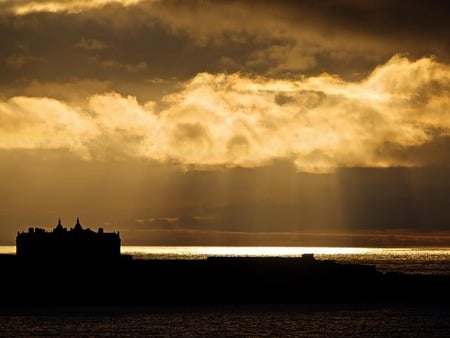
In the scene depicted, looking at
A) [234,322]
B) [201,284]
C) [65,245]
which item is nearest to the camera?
[234,322]

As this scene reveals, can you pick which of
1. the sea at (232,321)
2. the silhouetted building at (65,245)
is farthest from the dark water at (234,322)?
the silhouetted building at (65,245)

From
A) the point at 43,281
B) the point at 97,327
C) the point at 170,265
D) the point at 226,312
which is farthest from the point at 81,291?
the point at 97,327

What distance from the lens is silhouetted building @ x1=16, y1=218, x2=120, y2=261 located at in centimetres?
12962

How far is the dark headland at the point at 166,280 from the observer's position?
121000 millimetres

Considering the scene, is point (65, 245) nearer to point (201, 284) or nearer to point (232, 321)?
point (201, 284)

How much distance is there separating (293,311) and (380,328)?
58.2 feet

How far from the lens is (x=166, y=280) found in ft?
416

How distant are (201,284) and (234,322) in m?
29.3

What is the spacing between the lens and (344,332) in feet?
291

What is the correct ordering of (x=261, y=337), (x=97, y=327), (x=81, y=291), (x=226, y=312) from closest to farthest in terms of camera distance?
(x=261, y=337) < (x=97, y=327) < (x=226, y=312) < (x=81, y=291)

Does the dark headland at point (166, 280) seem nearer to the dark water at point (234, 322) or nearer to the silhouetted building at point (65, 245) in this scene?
the silhouetted building at point (65, 245)

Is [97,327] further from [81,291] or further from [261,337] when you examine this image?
[81,291]

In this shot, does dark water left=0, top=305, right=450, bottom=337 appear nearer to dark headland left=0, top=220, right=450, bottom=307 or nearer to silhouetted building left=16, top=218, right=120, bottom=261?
dark headland left=0, top=220, right=450, bottom=307

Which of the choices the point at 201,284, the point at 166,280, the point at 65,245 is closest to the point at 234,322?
the point at 201,284
